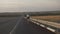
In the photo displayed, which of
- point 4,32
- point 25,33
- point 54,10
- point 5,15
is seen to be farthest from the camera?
point 54,10

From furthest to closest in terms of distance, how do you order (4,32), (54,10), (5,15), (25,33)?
1. (54,10)
2. (5,15)
3. (4,32)
4. (25,33)

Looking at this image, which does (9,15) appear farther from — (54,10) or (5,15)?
(54,10)

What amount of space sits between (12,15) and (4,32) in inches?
77.2

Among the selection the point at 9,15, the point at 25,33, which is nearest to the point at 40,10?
the point at 9,15

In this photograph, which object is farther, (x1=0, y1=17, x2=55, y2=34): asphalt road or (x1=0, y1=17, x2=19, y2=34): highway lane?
(x1=0, y1=17, x2=19, y2=34): highway lane

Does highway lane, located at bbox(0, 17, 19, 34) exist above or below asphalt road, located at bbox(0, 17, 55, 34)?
below

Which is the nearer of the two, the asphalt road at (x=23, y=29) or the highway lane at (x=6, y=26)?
the asphalt road at (x=23, y=29)

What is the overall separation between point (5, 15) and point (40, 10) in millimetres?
799

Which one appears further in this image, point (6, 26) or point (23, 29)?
point (6, 26)

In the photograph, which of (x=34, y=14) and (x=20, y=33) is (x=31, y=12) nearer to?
(x=34, y=14)

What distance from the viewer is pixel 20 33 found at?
931mm

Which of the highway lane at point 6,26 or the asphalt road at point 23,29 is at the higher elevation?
the asphalt road at point 23,29

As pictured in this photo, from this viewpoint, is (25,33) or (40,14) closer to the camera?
(25,33)

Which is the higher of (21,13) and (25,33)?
(25,33)
